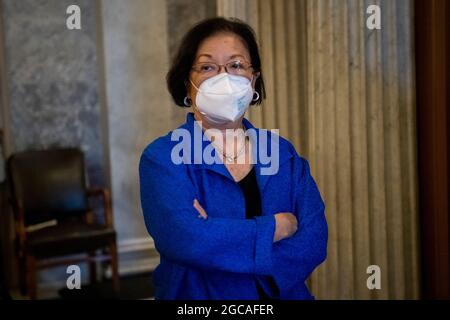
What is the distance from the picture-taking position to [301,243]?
1.31 meters

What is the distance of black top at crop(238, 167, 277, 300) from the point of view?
131 cm

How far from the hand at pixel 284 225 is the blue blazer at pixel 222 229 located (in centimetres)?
2

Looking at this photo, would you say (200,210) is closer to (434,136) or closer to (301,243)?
(301,243)

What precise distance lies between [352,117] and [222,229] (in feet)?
2.95

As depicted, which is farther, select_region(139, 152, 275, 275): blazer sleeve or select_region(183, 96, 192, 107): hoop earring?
select_region(183, 96, 192, 107): hoop earring

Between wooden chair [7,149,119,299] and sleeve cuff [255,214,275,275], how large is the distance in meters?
1.84

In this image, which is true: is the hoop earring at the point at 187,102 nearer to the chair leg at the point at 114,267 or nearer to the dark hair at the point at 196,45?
the dark hair at the point at 196,45

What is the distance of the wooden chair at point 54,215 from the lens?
2.79 meters

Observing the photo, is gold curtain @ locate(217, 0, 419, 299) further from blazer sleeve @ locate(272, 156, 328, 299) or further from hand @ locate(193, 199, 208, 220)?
hand @ locate(193, 199, 208, 220)

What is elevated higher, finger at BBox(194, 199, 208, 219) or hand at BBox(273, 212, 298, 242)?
finger at BBox(194, 199, 208, 219)

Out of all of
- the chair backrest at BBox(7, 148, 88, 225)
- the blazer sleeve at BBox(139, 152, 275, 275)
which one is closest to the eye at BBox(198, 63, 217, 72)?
the blazer sleeve at BBox(139, 152, 275, 275)

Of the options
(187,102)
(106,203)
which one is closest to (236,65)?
(187,102)

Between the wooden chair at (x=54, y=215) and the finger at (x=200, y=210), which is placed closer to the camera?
the finger at (x=200, y=210)

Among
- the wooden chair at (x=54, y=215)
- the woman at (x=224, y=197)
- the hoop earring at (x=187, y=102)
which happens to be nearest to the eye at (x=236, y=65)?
the woman at (x=224, y=197)
